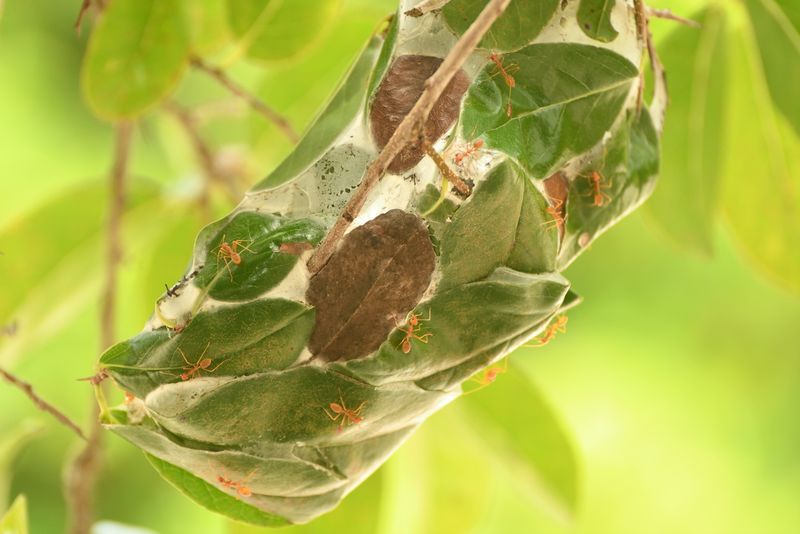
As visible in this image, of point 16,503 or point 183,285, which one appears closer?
point 183,285

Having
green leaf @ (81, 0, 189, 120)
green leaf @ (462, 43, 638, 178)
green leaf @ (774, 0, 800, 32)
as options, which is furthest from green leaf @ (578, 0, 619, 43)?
green leaf @ (81, 0, 189, 120)

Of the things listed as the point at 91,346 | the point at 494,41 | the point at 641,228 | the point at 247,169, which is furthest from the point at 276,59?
the point at 641,228

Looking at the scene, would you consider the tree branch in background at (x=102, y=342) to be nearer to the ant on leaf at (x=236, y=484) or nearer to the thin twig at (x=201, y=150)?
the thin twig at (x=201, y=150)

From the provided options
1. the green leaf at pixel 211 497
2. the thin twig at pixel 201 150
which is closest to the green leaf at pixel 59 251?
the thin twig at pixel 201 150

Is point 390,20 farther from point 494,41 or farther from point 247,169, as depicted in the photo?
point 247,169

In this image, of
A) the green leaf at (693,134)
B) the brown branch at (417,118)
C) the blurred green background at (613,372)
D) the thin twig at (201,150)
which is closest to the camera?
the brown branch at (417,118)

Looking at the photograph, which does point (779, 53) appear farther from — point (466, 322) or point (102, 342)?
point (102, 342)

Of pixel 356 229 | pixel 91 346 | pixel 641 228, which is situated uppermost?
pixel 356 229
